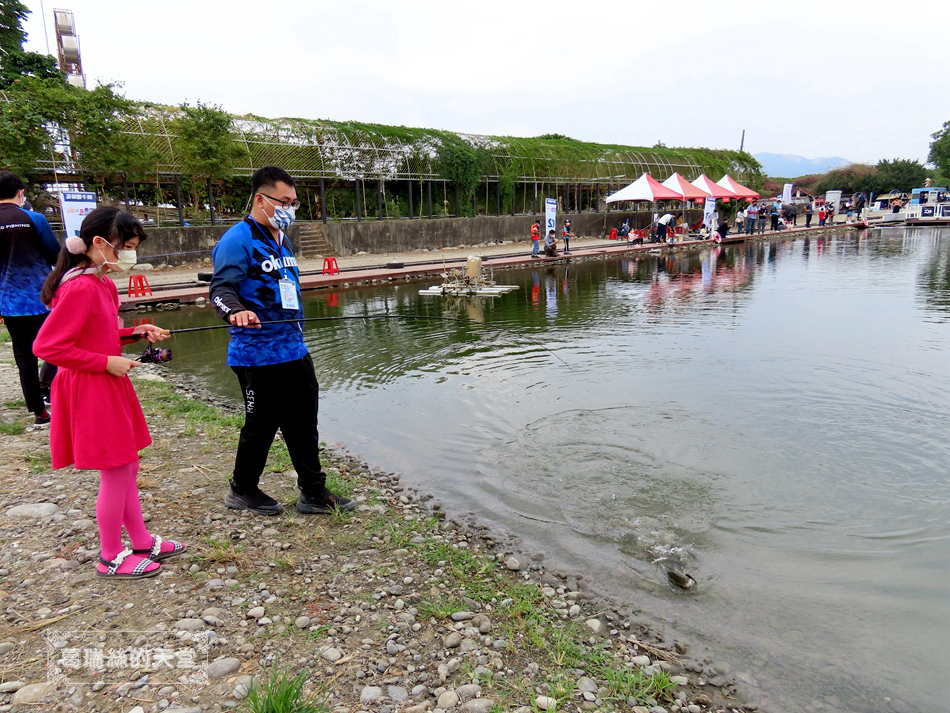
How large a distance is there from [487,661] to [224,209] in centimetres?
2161

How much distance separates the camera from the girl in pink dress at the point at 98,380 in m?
2.53

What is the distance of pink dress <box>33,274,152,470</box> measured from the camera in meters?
2.50

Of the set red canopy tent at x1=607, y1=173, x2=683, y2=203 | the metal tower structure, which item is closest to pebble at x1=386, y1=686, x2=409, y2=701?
red canopy tent at x1=607, y1=173, x2=683, y2=203

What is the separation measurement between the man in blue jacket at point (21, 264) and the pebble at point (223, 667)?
11.0 feet

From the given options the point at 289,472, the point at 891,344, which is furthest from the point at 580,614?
the point at 891,344

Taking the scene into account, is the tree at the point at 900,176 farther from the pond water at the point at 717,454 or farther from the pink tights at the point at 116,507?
the pink tights at the point at 116,507

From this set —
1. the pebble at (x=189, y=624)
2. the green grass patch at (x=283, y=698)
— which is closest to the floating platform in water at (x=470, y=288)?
the pebble at (x=189, y=624)

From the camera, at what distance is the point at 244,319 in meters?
2.95

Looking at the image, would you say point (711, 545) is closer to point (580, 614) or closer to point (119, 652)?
point (580, 614)

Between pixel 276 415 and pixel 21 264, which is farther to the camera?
pixel 21 264

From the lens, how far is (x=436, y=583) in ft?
10.0

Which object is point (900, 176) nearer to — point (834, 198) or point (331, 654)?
point (834, 198)

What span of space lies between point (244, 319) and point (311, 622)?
1451mm

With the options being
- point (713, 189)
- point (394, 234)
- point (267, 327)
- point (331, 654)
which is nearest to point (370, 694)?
point (331, 654)
